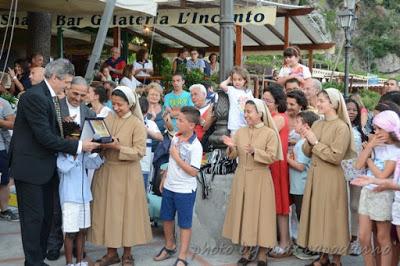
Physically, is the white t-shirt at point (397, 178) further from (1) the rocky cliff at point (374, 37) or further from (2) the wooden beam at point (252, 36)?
(1) the rocky cliff at point (374, 37)

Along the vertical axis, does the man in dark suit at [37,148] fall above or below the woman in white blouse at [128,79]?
below

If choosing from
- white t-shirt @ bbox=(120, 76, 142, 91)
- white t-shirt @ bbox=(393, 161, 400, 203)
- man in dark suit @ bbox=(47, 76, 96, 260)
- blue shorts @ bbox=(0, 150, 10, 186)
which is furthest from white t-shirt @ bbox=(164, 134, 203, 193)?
white t-shirt @ bbox=(120, 76, 142, 91)

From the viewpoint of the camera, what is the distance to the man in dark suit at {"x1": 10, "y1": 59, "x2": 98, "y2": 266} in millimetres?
4227

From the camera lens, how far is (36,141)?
430cm

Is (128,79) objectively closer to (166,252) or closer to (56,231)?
(56,231)

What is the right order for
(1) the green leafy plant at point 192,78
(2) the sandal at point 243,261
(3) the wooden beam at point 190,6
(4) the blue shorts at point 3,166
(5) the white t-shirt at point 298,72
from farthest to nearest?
(3) the wooden beam at point 190,6
(1) the green leafy plant at point 192,78
(5) the white t-shirt at point 298,72
(4) the blue shorts at point 3,166
(2) the sandal at point 243,261

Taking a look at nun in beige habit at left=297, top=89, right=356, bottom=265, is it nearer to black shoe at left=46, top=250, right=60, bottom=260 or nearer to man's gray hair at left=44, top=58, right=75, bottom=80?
man's gray hair at left=44, top=58, right=75, bottom=80

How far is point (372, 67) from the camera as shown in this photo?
61.6 meters

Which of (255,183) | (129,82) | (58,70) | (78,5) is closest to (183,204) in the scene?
(255,183)

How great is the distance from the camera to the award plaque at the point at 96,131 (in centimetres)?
440

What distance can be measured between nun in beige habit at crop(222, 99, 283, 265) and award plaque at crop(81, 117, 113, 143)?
1173 mm

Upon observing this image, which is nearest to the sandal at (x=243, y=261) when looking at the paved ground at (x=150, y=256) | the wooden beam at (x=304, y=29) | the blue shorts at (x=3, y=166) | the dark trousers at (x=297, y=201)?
the paved ground at (x=150, y=256)

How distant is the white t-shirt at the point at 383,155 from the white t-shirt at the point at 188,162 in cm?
158

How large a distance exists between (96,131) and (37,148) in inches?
20.3
